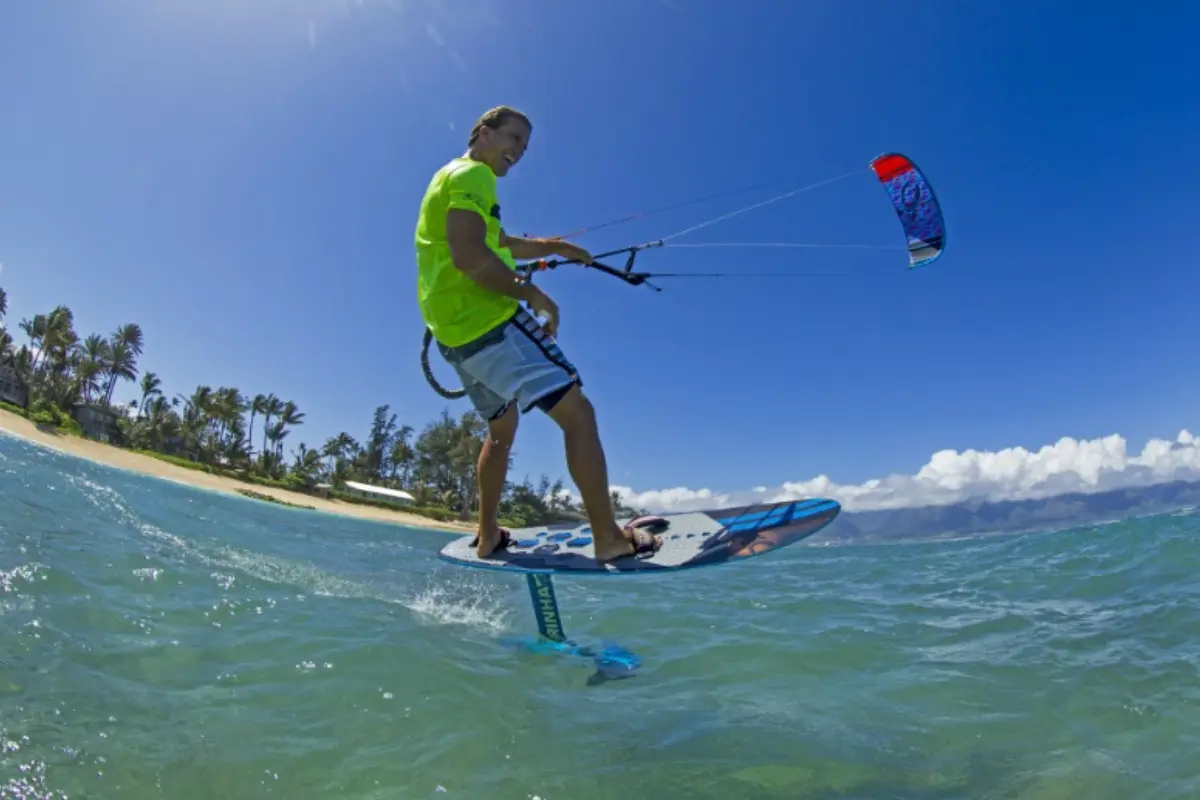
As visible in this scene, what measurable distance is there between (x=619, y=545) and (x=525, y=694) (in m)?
1.00

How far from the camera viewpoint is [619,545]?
3.71m

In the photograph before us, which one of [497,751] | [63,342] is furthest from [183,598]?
[63,342]

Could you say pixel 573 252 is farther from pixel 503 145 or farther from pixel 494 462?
pixel 494 462

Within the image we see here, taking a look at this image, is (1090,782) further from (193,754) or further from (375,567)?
(375,567)

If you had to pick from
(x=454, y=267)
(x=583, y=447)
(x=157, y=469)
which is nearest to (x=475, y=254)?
(x=454, y=267)

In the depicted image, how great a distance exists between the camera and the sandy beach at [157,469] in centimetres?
3816

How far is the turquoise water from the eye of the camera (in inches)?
94.2

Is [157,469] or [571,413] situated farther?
[157,469]

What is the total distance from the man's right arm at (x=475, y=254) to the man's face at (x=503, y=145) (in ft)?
1.91

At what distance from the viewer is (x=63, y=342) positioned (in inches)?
2354

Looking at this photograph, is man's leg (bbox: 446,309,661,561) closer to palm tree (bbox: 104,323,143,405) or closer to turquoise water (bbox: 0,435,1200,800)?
turquoise water (bbox: 0,435,1200,800)

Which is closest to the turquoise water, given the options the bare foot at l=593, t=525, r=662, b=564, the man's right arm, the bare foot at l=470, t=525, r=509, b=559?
the bare foot at l=470, t=525, r=509, b=559

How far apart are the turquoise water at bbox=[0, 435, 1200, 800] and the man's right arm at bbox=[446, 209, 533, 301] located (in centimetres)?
223

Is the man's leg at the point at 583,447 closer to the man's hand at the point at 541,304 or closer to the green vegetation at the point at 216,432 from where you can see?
the man's hand at the point at 541,304
